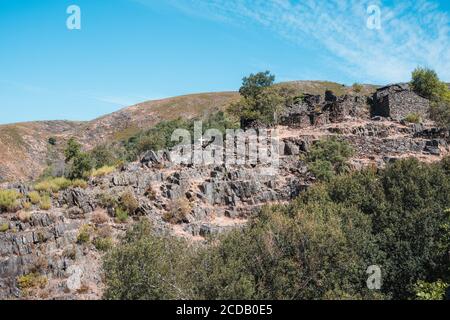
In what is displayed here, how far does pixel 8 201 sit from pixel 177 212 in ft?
40.3

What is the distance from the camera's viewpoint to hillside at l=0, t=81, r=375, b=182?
3868 inches

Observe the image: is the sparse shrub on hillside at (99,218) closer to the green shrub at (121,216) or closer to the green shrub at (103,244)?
the green shrub at (121,216)

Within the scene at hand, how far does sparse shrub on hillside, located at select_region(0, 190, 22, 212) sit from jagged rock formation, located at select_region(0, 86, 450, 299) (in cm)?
68

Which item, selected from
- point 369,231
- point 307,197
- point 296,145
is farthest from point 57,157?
point 369,231

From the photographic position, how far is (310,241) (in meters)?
21.0

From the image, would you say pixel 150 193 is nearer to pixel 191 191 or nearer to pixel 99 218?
pixel 191 191

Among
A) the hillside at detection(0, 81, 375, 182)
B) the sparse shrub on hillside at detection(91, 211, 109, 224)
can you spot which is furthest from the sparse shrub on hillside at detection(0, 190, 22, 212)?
the hillside at detection(0, 81, 375, 182)

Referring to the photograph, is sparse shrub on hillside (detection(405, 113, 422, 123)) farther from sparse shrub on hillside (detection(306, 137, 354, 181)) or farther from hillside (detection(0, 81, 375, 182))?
hillside (detection(0, 81, 375, 182))

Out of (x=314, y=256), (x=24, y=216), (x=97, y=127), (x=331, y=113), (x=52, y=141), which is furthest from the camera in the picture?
(x=97, y=127)

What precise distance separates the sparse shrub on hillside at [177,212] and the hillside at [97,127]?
65.1m

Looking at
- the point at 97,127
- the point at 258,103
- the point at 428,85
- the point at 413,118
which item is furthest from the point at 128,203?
the point at 97,127

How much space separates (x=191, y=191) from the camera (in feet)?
112

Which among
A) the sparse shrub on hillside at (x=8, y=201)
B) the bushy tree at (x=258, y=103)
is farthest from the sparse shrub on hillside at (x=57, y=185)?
the bushy tree at (x=258, y=103)
